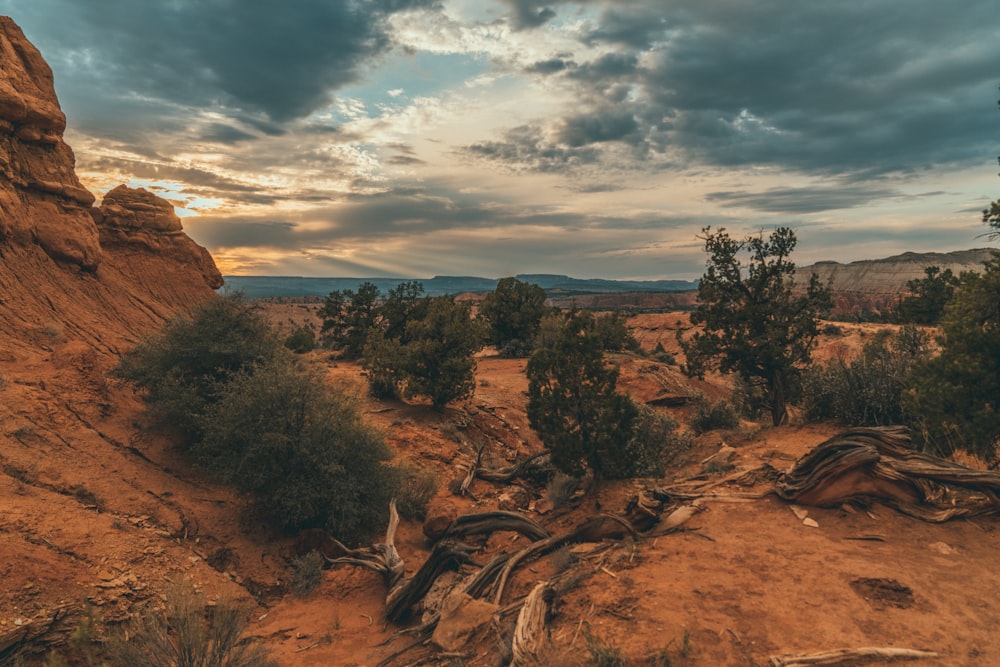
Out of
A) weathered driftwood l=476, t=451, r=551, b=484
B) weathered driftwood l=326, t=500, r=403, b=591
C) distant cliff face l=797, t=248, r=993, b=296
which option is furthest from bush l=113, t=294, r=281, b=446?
distant cliff face l=797, t=248, r=993, b=296

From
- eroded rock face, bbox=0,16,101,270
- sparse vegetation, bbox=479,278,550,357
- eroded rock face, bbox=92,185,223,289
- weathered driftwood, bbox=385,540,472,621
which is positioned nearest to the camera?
weathered driftwood, bbox=385,540,472,621

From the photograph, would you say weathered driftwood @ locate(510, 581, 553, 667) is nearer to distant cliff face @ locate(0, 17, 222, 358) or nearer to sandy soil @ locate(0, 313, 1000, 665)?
sandy soil @ locate(0, 313, 1000, 665)

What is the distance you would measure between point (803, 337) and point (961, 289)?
606cm

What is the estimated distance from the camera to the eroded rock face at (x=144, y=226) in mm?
20000

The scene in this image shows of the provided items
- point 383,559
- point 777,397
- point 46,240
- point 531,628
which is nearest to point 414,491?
point 383,559

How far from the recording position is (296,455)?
11.8 meters

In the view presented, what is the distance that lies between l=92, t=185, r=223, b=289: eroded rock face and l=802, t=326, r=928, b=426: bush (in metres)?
25.3

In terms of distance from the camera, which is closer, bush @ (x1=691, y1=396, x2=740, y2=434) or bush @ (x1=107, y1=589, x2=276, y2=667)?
bush @ (x1=107, y1=589, x2=276, y2=667)

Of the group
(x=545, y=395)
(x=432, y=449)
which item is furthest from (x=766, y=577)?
(x=432, y=449)

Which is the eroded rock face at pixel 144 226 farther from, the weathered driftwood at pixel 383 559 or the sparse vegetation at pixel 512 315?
the sparse vegetation at pixel 512 315

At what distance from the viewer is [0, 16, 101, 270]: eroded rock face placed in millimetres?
14586

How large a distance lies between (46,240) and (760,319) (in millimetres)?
23283

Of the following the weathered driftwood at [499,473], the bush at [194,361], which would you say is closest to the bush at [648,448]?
the weathered driftwood at [499,473]

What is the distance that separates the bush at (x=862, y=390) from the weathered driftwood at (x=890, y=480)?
4127 mm
